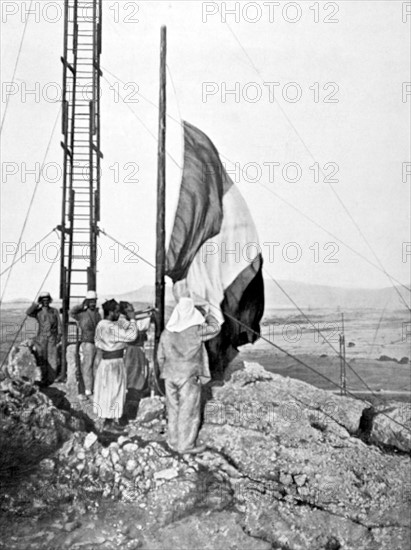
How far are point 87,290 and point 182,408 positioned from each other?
0.87 metres

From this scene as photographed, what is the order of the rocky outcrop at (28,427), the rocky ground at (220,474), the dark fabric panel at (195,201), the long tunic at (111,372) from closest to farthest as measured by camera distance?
the rocky ground at (220,474) → the rocky outcrop at (28,427) → the long tunic at (111,372) → the dark fabric panel at (195,201)

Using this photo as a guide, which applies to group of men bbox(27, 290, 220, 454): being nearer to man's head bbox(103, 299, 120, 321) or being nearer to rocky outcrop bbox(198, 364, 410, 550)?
man's head bbox(103, 299, 120, 321)

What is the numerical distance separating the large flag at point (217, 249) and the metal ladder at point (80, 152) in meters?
0.50

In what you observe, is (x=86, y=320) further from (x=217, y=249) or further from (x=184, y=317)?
(x=217, y=249)

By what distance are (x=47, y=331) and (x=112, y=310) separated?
0.39 meters

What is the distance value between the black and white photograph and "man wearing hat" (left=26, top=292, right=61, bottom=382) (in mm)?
11

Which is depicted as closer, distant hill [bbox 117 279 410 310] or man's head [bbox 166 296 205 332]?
man's head [bbox 166 296 205 332]

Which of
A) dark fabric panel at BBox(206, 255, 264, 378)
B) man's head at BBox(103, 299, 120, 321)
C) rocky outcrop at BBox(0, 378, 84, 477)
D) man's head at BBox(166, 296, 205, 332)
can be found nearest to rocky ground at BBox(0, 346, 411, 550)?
rocky outcrop at BBox(0, 378, 84, 477)

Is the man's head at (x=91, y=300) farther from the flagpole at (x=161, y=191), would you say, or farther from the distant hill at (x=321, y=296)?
the distant hill at (x=321, y=296)

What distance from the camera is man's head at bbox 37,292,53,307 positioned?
339cm

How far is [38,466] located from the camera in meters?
3.21

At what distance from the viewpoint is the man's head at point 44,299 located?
339 cm

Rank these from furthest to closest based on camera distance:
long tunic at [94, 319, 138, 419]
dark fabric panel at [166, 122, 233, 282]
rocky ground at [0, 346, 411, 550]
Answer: dark fabric panel at [166, 122, 233, 282] < long tunic at [94, 319, 138, 419] < rocky ground at [0, 346, 411, 550]

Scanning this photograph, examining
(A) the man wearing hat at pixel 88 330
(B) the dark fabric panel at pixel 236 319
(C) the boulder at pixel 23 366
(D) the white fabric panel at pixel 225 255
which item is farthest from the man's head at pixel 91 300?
(B) the dark fabric panel at pixel 236 319
